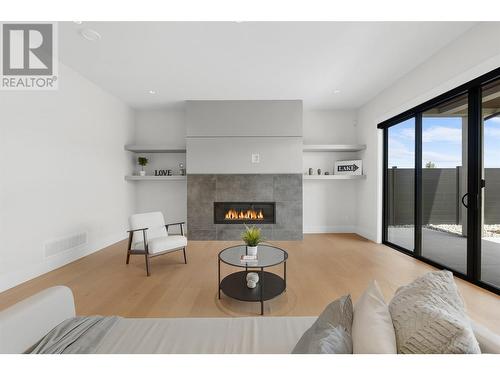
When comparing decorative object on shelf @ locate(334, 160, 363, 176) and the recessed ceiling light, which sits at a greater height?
the recessed ceiling light

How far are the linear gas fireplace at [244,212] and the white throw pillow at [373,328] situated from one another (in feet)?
11.3

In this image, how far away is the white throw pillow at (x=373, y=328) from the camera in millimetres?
668

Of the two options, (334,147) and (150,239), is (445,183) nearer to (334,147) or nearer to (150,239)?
(334,147)

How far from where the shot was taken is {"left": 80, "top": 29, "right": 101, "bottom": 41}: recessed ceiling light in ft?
7.59

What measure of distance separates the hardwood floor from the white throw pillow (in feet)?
3.98

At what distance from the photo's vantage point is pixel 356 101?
4.38 meters

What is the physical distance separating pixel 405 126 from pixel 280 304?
3454mm

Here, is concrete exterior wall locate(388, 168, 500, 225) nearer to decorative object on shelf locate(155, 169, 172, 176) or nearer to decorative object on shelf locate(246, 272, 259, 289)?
decorative object on shelf locate(246, 272, 259, 289)

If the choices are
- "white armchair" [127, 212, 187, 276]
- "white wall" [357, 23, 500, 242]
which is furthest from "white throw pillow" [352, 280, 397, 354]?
"white wall" [357, 23, 500, 242]

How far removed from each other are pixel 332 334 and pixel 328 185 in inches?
174

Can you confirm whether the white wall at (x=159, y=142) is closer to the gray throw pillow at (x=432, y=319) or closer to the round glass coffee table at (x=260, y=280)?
the round glass coffee table at (x=260, y=280)

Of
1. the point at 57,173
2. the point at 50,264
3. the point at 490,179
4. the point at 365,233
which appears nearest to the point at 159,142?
the point at 57,173

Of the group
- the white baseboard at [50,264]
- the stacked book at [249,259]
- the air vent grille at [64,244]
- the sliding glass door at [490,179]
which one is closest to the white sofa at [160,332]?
the stacked book at [249,259]

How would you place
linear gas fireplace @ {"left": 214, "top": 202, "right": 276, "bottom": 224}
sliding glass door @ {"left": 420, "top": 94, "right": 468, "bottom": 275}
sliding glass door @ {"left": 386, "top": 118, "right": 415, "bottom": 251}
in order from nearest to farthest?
sliding glass door @ {"left": 420, "top": 94, "right": 468, "bottom": 275} < sliding glass door @ {"left": 386, "top": 118, "right": 415, "bottom": 251} < linear gas fireplace @ {"left": 214, "top": 202, "right": 276, "bottom": 224}
